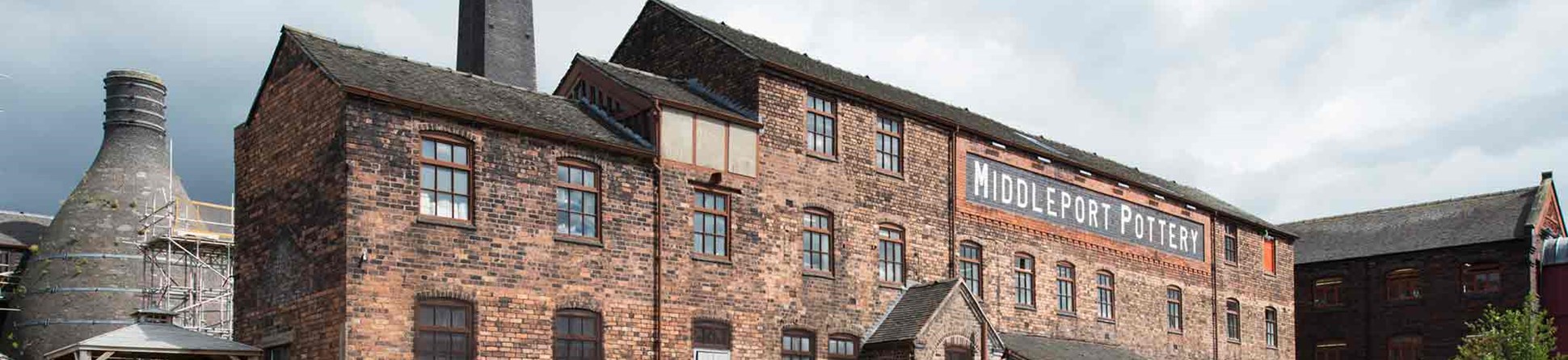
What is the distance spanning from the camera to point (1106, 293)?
31062mm

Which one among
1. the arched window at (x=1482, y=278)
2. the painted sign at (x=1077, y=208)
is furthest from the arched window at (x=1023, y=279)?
the arched window at (x=1482, y=278)

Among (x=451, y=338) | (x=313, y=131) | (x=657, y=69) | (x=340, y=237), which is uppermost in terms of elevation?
(x=657, y=69)

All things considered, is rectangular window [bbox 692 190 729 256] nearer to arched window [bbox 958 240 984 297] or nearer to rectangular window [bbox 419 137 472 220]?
rectangular window [bbox 419 137 472 220]

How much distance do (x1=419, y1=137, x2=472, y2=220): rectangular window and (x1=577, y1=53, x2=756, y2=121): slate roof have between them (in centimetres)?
376

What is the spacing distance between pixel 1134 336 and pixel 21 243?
3126cm

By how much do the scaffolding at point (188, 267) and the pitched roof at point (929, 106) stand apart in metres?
13.2

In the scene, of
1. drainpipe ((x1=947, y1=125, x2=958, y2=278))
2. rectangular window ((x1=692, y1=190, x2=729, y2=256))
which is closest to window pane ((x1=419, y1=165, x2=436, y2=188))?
rectangular window ((x1=692, y1=190, x2=729, y2=256))

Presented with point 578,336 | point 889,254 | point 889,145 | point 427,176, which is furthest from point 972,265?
point 427,176

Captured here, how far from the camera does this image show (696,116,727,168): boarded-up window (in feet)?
72.7

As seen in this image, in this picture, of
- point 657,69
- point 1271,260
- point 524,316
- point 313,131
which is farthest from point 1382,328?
point 313,131

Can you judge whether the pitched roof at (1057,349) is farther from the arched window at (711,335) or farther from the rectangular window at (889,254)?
the arched window at (711,335)

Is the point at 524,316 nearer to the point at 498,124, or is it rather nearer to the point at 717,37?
the point at 498,124

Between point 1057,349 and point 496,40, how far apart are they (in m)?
13.7

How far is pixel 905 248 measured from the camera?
83.7ft
